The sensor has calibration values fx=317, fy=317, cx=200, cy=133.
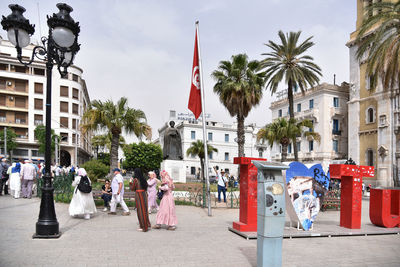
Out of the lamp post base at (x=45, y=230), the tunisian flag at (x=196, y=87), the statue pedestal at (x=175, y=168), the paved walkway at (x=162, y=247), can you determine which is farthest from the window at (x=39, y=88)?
the lamp post base at (x=45, y=230)

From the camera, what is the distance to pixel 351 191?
9680mm

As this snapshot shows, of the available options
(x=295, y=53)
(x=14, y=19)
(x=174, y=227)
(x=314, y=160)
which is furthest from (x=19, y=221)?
(x=314, y=160)

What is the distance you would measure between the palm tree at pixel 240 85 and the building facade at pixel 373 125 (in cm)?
1428

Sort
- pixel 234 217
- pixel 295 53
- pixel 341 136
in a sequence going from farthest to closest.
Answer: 1. pixel 341 136
2. pixel 295 53
3. pixel 234 217

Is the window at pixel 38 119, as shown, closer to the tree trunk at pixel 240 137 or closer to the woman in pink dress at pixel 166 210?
the tree trunk at pixel 240 137

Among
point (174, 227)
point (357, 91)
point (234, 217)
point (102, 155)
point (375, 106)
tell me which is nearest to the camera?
point (174, 227)

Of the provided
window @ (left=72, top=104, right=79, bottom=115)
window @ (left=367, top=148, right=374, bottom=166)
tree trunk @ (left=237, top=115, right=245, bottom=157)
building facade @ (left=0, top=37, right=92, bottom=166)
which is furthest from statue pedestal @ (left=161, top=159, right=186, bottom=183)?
window @ (left=72, top=104, right=79, bottom=115)

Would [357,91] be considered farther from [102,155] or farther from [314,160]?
[102,155]

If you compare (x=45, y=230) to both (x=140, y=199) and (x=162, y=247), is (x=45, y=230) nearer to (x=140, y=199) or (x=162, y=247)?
(x=140, y=199)

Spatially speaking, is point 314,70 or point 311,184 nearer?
point 311,184

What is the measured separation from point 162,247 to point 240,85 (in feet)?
55.4

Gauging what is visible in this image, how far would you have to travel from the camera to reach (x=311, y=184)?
917cm

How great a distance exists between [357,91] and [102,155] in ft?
150

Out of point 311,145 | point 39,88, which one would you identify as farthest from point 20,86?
point 311,145
